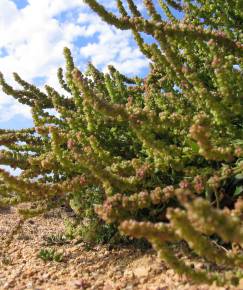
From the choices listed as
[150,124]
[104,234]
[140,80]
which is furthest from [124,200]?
[140,80]

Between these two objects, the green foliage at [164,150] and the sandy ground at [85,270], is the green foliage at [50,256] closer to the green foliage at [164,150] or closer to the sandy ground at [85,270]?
the sandy ground at [85,270]

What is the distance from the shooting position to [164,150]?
2.73m

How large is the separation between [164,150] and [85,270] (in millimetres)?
1030

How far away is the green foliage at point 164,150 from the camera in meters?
2.08

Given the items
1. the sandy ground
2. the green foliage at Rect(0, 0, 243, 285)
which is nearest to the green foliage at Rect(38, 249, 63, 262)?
the sandy ground

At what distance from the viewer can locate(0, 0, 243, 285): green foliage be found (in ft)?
6.82

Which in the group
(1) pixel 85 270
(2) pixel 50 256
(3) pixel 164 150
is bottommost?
(1) pixel 85 270

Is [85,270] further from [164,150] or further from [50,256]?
[164,150]

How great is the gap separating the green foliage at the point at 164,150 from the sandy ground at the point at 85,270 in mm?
196

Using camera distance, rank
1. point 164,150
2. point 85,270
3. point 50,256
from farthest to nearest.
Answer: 1. point 50,256
2. point 85,270
3. point 164,150

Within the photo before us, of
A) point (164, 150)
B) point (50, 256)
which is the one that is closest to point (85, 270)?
point (50, 256)

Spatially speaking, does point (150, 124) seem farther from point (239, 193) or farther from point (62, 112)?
point (62, 112)

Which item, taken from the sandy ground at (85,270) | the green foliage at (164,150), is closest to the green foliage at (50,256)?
the sandy ground at (85,270)

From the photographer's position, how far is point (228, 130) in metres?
2.81
